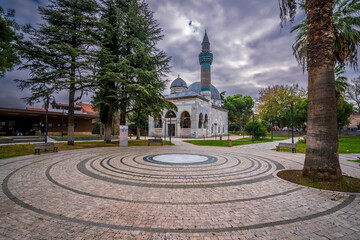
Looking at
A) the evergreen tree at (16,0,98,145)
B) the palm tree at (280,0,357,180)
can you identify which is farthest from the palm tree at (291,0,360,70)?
the evergreen tree at (16,0,98,145)

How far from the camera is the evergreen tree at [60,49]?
46.1ft

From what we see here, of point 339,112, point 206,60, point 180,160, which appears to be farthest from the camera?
point 206,60

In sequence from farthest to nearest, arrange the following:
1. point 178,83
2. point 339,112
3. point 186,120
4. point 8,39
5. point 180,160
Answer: point 178,83 < point 186,120 < point 339,112 < point 8,39 < point 180,160

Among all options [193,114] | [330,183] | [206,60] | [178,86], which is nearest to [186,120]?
[193,114]

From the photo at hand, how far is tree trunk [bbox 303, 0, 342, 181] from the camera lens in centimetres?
538

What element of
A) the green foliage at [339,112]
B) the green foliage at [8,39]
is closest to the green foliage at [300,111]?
the green foliage at [339,112]

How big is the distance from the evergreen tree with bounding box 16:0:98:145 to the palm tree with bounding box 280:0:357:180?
51.3 feet

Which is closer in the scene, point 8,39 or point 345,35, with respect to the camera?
point 345,35

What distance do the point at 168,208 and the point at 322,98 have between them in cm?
596

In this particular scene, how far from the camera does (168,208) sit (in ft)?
12.2

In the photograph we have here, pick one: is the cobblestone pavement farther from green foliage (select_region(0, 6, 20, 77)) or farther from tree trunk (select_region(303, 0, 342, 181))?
green foliage (select_region(0, 6, 20, 77))

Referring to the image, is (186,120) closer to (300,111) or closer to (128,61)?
(128,61)

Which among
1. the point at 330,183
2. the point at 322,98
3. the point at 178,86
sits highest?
the point at 178,86

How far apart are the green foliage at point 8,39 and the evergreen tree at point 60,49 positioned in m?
0.59
